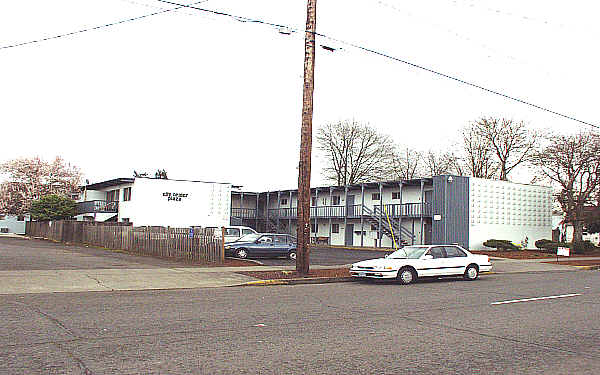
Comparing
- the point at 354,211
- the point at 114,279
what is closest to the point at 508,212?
the point at 354,211

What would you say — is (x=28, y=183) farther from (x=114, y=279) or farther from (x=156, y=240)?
(x=114, y=279)

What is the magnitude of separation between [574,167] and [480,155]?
1084 centimetres

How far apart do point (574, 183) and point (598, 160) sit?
293 centimetres

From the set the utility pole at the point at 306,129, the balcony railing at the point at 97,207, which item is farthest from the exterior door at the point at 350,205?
the utility pole at the point at 306,129

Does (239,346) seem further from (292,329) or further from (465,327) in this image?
(465,327)

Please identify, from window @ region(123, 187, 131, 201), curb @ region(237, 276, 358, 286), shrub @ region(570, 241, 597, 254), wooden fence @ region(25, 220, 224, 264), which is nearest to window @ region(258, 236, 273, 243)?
wooden fence @ region(25, 220, 224, 264)

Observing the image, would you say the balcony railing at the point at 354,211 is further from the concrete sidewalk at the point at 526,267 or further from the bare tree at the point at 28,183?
the bare tree at the point at 28,183

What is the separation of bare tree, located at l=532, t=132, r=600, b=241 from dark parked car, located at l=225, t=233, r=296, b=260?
28.4 m

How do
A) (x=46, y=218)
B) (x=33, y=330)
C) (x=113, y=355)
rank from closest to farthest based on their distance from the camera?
(x=113, y=355) → (x=33, y=330) → (x=46, y=218)

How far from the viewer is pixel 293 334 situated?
8.47 meters

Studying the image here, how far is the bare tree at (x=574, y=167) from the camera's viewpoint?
1731 inches

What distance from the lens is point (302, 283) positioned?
17500 millimetres

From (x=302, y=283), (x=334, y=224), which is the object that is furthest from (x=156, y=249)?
(x=334, y=224)

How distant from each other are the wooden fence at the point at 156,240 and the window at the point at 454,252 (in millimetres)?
8700
